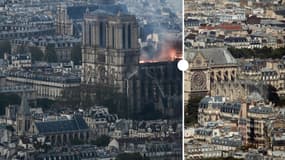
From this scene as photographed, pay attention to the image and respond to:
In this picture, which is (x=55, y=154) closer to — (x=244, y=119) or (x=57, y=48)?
(x=57, y=48)

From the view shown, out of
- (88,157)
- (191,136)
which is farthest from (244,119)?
(88,157)

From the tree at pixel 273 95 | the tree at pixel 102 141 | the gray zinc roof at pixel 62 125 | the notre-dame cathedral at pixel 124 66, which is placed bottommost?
the tree at pixel 102 141

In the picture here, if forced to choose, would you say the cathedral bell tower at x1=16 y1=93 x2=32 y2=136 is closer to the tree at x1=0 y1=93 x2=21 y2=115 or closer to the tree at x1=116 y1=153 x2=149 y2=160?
the tree at x1=0 y1=93 x2=21 y2=115

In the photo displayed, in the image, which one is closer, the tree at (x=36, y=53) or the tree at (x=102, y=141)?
the tree at (x=36, y=53)

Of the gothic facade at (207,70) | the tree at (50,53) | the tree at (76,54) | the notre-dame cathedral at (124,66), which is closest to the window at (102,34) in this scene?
the notre-dame cathedral at (124,66)

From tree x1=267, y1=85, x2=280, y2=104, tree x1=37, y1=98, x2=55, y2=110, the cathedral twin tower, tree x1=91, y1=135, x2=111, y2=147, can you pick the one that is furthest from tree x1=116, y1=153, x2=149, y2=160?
tree x1=267, y1=85, x2=280, y2=104

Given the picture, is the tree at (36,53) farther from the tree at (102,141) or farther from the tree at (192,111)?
the tree at (192,111)

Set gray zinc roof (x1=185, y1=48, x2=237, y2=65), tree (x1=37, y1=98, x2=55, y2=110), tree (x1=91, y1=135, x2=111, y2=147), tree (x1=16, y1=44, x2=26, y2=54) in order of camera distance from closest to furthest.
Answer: tree (x1=16, y1=44, x2=26, y2=54) → tree (x1=37, y1=98, x2=55, y2=110) → tree (x1=91, y1=135, x2=111, y2=147) → gray zinc roof (x1=185, y1=48, x2=237, y2=65)
